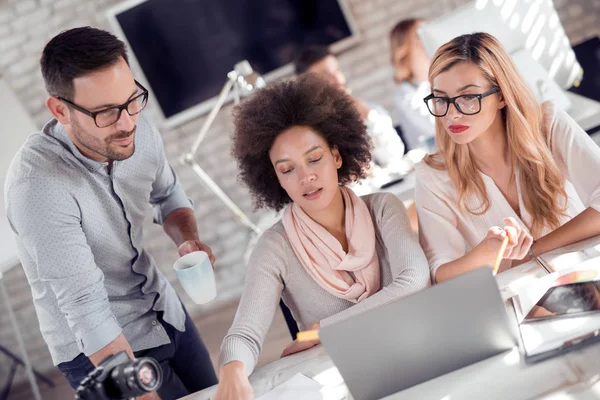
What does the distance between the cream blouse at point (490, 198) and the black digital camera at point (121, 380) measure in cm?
78

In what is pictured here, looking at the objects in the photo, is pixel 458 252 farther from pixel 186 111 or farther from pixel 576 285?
pixel 186 111

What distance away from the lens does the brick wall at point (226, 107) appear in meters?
3.89

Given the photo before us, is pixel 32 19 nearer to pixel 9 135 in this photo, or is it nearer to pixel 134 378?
pixel 9 135

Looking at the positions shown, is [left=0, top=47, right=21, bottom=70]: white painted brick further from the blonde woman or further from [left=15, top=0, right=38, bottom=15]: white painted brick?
the blonde woman

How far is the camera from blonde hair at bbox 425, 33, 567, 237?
5.15ft

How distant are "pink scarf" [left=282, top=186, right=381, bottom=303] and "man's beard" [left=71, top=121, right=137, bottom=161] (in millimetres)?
442

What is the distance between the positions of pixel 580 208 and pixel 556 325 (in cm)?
65

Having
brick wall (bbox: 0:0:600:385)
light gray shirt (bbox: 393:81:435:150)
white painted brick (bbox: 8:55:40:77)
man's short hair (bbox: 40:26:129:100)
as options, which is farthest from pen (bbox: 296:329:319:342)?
white painted brick (bbox: 8:55:40:77)

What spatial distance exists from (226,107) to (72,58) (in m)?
2.63

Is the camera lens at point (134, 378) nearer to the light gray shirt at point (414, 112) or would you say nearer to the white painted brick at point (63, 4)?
the light gray shirt at point (414, 112)

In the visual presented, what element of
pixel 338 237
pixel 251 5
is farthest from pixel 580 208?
pixel 251 5

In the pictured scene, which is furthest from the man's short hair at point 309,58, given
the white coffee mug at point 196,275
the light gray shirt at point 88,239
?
the white coffee mug at point 196,275

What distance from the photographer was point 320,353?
1.43 meters

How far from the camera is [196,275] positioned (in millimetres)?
1496
